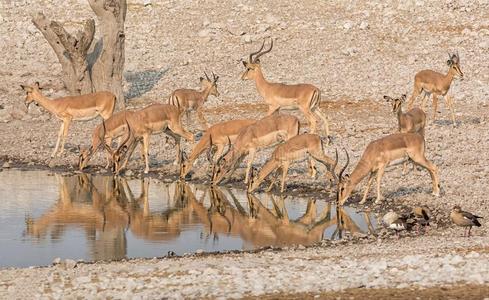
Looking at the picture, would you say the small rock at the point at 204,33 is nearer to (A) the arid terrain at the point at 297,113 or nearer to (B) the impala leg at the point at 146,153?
(A) the arid terrain at the point at 297,113

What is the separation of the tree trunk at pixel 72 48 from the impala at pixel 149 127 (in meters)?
4.56

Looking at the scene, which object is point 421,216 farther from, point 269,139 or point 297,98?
point 297,98

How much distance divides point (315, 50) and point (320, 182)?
10.5 metres

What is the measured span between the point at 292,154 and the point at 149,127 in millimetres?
3003

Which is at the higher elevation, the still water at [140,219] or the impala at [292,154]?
the impala at [292,154]

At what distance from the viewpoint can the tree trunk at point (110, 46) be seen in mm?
21516

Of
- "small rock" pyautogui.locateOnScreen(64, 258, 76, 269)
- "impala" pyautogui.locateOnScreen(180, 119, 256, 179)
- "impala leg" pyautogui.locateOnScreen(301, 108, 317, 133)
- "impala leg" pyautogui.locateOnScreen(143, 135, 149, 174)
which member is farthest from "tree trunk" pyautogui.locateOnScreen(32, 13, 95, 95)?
"small rock" pyautogui.locateOnScreen(64, 258, 76, 269)

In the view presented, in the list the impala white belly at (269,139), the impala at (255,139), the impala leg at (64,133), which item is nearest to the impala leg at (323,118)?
the impala at (255,139)

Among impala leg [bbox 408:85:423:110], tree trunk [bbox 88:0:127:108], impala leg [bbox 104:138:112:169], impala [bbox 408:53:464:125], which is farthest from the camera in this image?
tree trunk [bbox 88:0:127:108]

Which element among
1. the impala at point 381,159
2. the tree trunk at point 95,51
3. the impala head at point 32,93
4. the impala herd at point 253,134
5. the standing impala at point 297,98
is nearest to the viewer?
the impala at point 381,159

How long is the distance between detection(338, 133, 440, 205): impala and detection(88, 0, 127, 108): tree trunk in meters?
9.10

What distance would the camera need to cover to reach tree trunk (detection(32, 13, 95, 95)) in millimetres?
21031

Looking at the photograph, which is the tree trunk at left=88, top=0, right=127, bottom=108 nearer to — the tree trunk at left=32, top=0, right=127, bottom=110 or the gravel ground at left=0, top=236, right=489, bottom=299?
the tree trunk at left=32, top=0, right=127, bottom=110

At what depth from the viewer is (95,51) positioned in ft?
72.5
